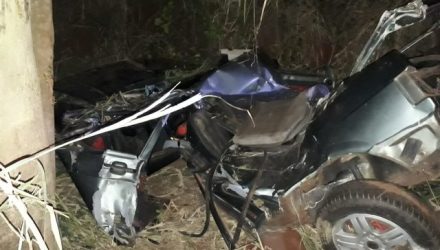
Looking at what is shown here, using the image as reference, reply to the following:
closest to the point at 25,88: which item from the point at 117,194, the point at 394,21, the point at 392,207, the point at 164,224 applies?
the point at 117,194

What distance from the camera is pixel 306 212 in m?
2.92

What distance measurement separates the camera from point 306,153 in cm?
290

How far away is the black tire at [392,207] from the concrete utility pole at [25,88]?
1382 millimetres

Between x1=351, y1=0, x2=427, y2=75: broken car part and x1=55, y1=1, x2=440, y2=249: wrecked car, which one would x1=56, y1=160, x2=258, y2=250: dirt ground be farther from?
x1=351, y1=0, x2=427, y2=75: broken car part

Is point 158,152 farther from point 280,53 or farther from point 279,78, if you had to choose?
point 280,53

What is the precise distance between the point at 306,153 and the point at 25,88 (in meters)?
1.48

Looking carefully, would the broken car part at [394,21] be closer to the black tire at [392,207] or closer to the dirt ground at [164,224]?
the black tire at [392,207]

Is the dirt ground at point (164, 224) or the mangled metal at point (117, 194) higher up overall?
the mangled metal at point (117, 194)

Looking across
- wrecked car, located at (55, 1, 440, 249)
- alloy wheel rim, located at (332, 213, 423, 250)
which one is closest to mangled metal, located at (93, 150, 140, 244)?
wrecked car, located at (55, 1, 440, 249)

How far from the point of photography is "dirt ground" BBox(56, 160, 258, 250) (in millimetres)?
3488

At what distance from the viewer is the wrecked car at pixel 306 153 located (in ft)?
8.55

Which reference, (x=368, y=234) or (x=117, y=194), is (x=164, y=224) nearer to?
(x=117, y=194)

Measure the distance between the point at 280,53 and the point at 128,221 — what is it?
3382 millimetres

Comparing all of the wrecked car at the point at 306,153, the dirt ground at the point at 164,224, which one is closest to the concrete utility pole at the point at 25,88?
the wrecked car at the point at 306,153
